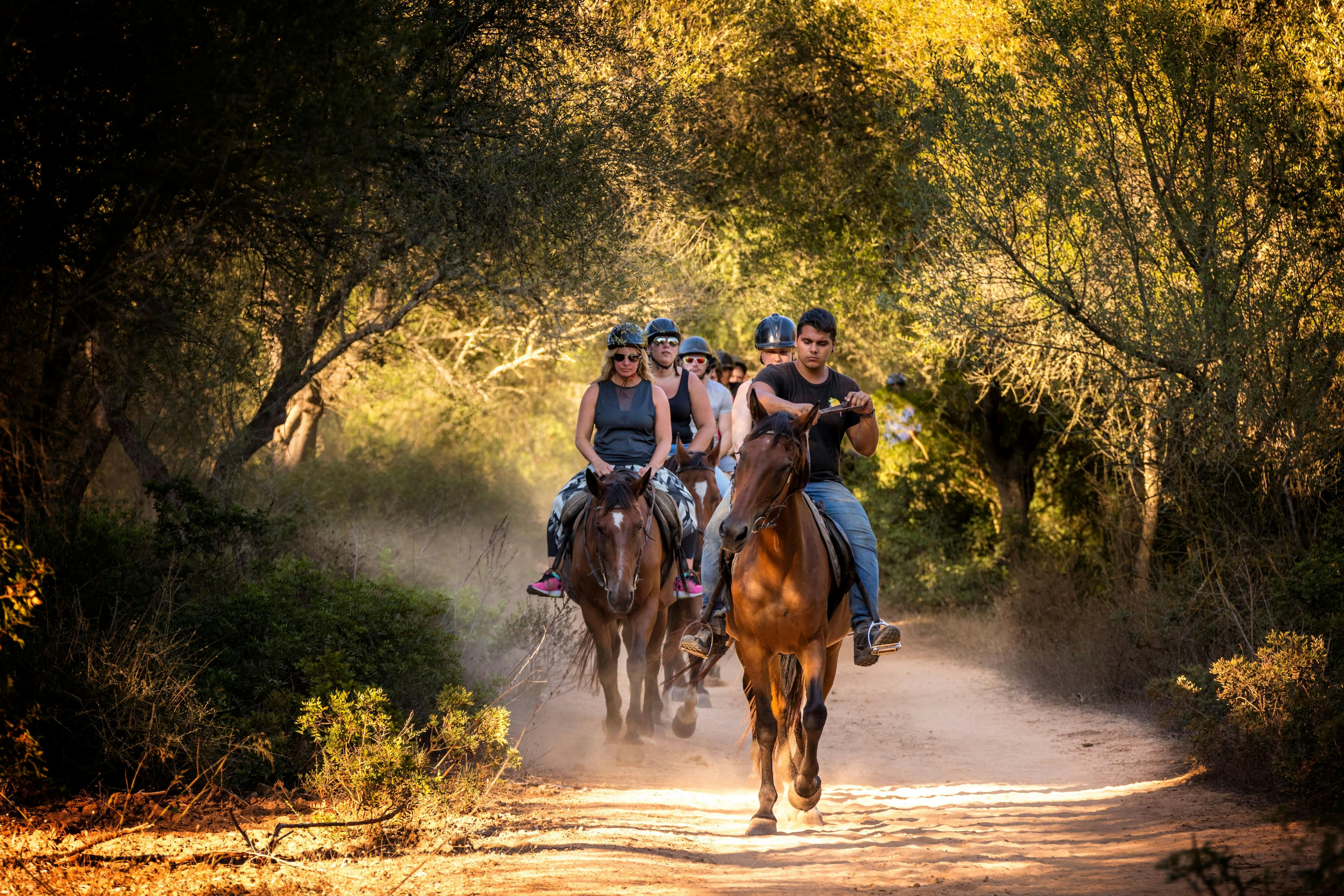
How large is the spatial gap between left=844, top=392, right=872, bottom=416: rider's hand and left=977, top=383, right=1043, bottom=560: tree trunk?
9.90 meters

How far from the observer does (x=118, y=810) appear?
19.3 ft

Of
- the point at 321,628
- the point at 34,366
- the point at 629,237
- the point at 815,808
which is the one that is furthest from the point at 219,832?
the point at 629,237

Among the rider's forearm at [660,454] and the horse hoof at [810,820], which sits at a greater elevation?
the rider's forearm at [660,454]

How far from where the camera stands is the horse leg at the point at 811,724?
6742 millimetres

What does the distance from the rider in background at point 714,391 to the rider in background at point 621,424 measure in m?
1.54

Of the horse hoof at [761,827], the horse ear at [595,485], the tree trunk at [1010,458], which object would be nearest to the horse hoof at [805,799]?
the horse hoof at [761,827]

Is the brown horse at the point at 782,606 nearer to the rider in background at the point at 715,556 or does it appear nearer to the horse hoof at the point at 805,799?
the horse hoof at the point at 805,799

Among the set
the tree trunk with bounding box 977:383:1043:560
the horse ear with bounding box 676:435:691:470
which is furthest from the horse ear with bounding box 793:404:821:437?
the tree trunk with bounding box 977:383:1043:560

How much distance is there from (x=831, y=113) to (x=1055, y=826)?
11796mm

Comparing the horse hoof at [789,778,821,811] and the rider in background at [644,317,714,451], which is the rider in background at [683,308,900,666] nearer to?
the horse hoof at [789,778,821,811]

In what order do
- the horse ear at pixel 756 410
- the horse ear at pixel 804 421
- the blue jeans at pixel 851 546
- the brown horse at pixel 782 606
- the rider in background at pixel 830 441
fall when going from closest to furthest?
the brown horse at pixel 782 606
the horse ear at pixel 804 421
the horse ear at pixel 756 410
the rider in background at pixel 830 441
the blue jeans at pixel 851 546

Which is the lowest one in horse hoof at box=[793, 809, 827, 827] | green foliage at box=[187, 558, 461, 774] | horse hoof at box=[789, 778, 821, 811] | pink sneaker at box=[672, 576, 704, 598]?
horse hoof at box=[793, 809, 827, 827]

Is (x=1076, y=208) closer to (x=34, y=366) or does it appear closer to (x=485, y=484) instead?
(x=34, y=366)

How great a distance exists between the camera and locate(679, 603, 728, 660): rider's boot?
23.6 ft
